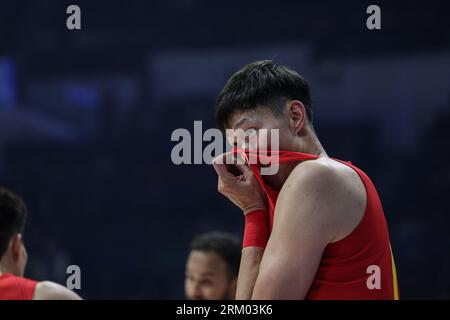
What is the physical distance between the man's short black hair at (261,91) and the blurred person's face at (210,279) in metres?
1.45

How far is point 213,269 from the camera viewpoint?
9.28ft

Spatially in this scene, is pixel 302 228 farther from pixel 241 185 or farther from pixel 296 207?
pixel 241 185

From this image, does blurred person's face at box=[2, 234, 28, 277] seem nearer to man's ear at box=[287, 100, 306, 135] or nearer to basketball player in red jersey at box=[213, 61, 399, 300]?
basketball player in red jersey at box=[213, 61, 399, 300]

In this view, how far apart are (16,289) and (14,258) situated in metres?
0.19

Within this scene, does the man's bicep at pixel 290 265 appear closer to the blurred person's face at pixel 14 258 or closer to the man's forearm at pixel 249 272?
the man's forearm at pixel 249 272

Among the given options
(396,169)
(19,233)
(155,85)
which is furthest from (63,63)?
(19,233)

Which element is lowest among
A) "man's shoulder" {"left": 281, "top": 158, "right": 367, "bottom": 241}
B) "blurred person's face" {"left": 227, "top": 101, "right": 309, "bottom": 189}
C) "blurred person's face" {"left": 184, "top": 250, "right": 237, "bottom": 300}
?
"blurred person's face" {"left": 184, "top": 250, "right": 237, "bottom": 300}

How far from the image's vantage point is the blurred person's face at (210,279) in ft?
9.12

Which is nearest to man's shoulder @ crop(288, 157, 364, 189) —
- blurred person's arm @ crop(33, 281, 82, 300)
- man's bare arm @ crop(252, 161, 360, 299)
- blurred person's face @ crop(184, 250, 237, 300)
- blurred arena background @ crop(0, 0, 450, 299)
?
man's bare arm @ crop(252, 161, 360, 299)

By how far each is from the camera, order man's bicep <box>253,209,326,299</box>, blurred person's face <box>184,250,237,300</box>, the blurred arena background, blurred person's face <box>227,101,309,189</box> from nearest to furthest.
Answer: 1. man's bicep <box>253,209,326,299</box>
2. blurred person's face <box>227,101,309,189</box>
3. blurred person's face <box>184,250,237,300</box>
4. the blurred arena background

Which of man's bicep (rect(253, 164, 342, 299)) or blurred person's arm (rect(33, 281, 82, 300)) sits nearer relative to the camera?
man's bicep (rect(253, 164, 342, 299))

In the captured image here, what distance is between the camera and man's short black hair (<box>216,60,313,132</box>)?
1.40 meters

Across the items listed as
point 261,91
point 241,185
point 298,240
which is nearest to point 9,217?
point 241,185

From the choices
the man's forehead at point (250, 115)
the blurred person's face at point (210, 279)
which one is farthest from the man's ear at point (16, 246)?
the blurred person's face at point (210, 279)
